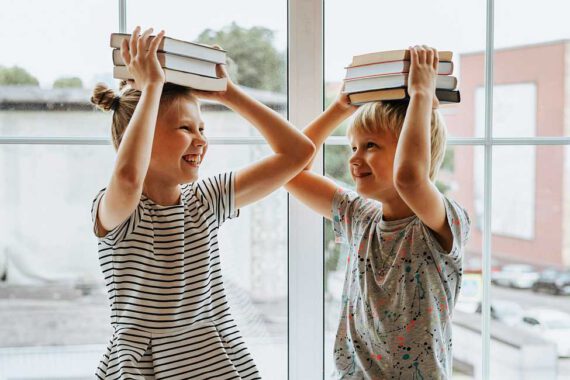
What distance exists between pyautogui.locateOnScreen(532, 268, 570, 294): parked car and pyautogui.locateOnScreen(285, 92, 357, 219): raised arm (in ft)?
2.11

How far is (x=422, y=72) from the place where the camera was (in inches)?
51.2

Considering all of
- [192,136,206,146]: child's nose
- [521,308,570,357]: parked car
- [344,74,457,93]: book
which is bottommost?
[521,308,570,357]: parked car

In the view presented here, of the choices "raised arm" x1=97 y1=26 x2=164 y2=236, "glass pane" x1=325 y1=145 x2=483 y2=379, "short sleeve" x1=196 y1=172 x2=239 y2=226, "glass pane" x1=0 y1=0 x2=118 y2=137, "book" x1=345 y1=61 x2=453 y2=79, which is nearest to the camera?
"raised arm" x1=97 y1=26 x2=164 y2=236

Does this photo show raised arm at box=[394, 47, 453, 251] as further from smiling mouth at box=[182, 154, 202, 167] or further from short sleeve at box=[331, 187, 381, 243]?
smiling mouth at box=[182, 154, 202, 167]

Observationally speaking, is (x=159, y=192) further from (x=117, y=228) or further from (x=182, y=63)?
(x=182, y=63)

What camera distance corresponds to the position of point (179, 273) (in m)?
1.32

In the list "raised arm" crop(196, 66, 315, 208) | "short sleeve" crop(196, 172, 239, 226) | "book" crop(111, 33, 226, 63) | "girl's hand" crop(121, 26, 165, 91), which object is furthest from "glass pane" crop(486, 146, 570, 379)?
"girl's hand" crop(121, 26, 165, 91)

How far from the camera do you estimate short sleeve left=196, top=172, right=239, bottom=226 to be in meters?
1.42

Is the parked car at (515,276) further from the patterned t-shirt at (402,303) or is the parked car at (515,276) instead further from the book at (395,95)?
the book at (395,95)

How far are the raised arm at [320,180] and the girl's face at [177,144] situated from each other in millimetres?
271

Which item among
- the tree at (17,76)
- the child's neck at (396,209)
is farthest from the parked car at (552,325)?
the tree at (17,76)

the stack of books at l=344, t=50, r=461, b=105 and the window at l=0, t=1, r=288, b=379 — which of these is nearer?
the stack of books at l=344, t=50, r=461, b=105

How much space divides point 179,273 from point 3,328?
583mm

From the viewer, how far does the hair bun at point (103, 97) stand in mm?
1333
